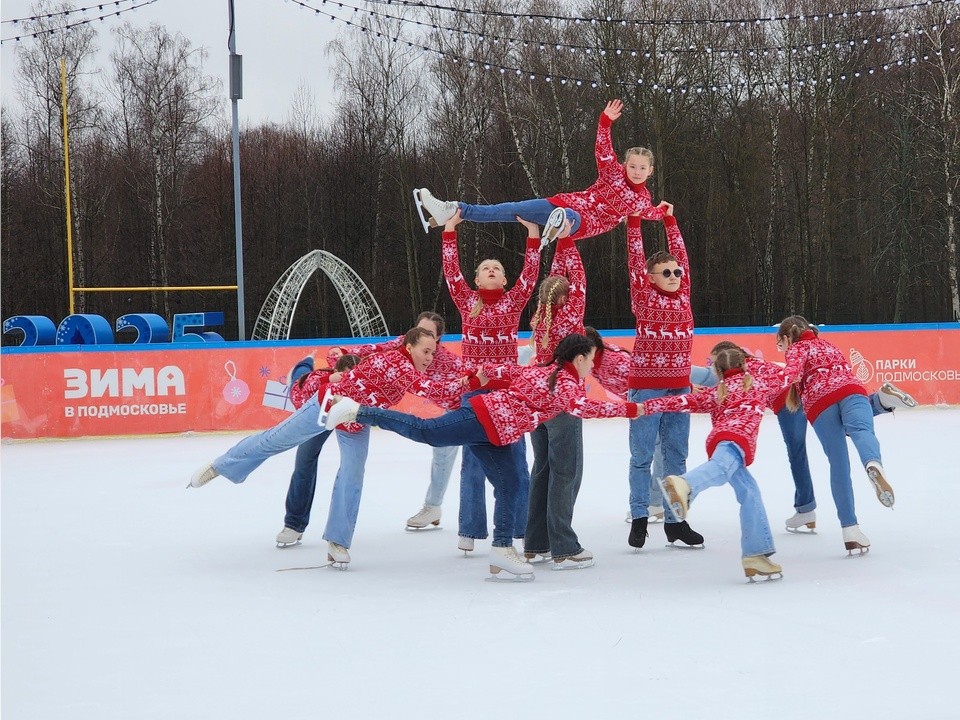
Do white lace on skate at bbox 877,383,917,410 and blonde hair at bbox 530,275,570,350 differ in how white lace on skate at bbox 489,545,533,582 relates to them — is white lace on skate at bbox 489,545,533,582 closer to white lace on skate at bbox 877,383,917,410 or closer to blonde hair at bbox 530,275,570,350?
blonde hair at bbox 530,275,570,350

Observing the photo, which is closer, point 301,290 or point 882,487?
point 882,487

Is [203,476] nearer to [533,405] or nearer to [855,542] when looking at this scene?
[533,405]

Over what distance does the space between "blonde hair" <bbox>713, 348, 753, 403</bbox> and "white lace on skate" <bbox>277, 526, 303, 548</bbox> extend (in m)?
2.32

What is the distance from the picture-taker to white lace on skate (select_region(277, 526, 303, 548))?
563 cm

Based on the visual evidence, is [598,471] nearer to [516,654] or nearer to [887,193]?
[516,654]

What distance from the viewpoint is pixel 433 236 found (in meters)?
25.8

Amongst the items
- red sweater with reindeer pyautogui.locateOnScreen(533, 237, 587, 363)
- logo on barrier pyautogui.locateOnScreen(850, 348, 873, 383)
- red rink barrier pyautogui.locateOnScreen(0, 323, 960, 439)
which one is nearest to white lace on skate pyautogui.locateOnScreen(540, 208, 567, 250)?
red sweater with reindeer pyautogui.locateOnScreen(533, 237, 587, 363)

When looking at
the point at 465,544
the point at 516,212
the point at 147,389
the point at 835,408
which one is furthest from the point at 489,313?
the point at 147,389

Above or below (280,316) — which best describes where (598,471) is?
below

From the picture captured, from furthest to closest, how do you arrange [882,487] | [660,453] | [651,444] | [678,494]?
1. [660,453]
2. [651,444]
3. [882,487]
4. [678,494]

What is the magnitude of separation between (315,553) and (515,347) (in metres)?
1.49

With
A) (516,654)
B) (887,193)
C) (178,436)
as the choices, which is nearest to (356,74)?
(887,193)

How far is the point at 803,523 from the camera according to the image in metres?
5.82

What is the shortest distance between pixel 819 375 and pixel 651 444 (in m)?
0.90
